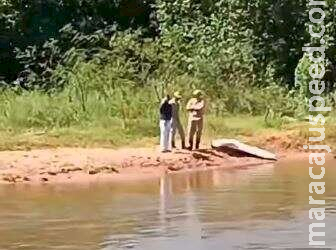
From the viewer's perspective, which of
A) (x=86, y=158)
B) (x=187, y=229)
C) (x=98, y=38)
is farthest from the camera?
(x=98, y=38)

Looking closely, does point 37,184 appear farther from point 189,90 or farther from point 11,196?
point 189,90

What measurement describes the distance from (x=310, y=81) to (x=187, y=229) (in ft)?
64.9

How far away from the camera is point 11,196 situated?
1592cm

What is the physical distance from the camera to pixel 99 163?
1964 centimetres

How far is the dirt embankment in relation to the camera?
725 inches

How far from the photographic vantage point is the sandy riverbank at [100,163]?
18.4 metres

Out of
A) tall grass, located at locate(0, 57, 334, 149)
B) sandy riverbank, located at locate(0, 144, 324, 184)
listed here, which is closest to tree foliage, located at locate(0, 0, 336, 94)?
tall grass, located at locate(0, 57, 334, 149)

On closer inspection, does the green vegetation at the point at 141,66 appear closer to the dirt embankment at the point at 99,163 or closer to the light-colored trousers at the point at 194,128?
the dirt embankment at the point at 99,163

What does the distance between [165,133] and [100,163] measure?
5.60 ft

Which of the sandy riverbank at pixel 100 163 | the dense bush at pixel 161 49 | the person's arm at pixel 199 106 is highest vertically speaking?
the dense bush at pixel 161 49

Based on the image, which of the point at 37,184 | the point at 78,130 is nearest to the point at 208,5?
the point at 78,130

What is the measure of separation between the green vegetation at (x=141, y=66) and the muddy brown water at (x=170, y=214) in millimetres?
5699

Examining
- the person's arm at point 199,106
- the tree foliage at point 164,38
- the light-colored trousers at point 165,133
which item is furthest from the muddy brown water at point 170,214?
the tree foliage at point 164,38

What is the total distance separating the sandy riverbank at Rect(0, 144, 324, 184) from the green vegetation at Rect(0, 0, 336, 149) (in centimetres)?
158
